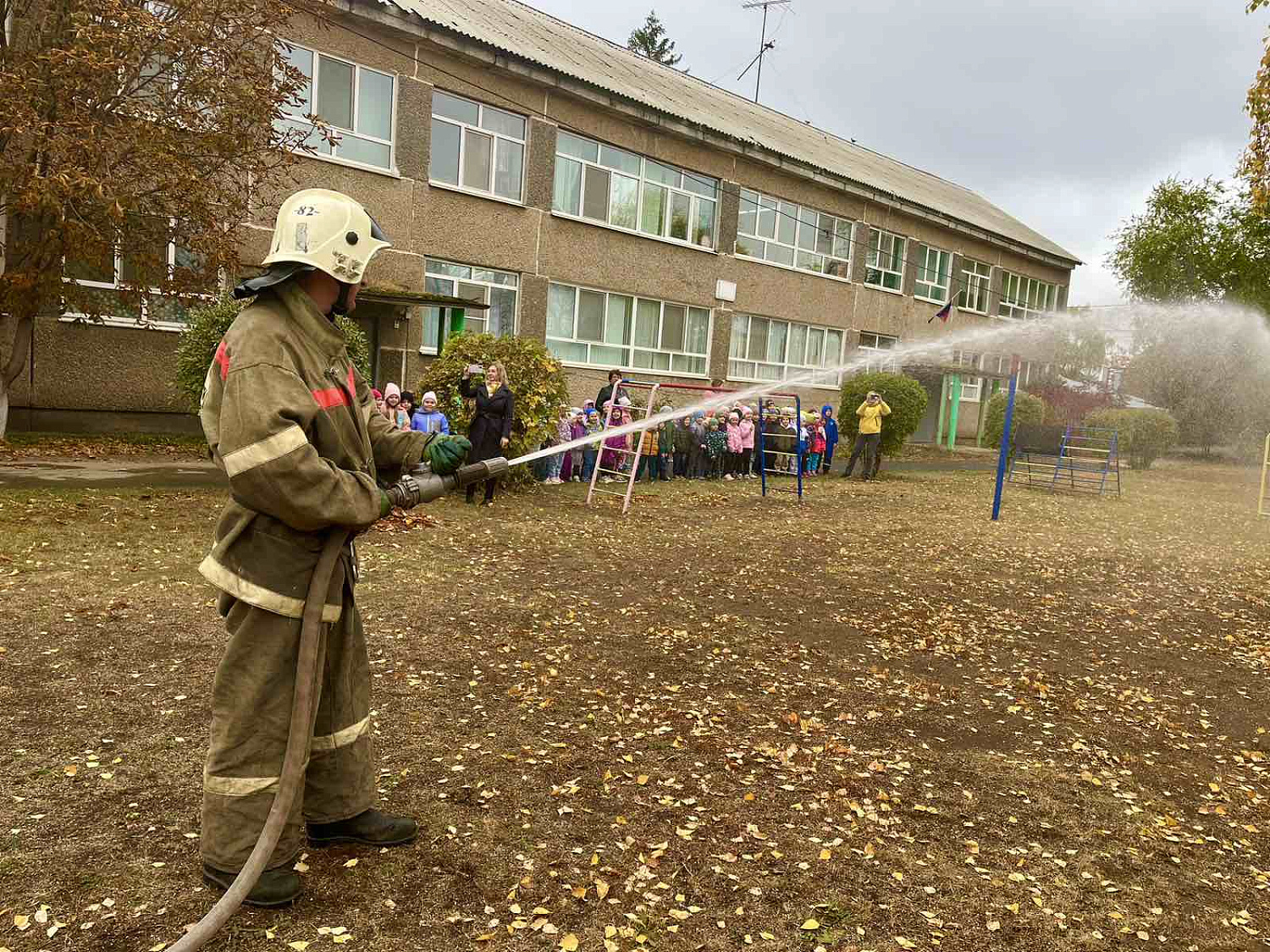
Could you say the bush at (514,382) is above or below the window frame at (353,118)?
below

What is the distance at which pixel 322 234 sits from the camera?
3.19m

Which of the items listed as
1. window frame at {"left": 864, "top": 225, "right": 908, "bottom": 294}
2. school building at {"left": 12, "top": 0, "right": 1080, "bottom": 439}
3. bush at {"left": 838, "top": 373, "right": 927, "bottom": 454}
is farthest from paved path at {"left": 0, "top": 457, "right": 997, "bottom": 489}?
window frame at {"left": 864, "top": 225, "right": 908, "bottom": 294}

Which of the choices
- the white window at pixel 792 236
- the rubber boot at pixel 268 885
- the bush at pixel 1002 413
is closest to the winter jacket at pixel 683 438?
the white window at pixel 792 236

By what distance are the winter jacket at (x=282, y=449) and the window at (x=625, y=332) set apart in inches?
705

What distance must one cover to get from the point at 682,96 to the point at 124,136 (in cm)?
1855

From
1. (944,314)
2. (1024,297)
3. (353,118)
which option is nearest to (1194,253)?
(1024,297)

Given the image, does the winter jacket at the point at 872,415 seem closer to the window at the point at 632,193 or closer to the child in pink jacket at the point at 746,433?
the child in pink jacket at the point at 746,433

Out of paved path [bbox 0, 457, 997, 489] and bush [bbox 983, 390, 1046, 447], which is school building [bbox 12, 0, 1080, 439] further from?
paved path [bbox 0, 457, 997, 489]

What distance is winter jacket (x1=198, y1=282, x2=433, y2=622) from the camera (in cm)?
295

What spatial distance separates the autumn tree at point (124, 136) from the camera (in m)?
10.9

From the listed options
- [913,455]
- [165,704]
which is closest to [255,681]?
[165,704]

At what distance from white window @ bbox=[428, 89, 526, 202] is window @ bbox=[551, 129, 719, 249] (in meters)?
1.14

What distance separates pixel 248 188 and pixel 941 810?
1214 centimetres

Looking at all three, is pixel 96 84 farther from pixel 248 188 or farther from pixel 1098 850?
pixel 1098 850
